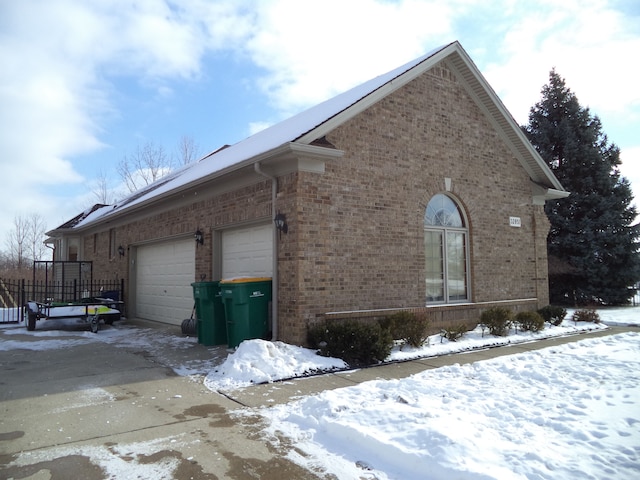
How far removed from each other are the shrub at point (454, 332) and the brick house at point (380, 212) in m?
0.69

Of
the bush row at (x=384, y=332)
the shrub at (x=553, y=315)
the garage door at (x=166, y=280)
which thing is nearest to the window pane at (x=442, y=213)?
the bush row at (x=384, y=332)

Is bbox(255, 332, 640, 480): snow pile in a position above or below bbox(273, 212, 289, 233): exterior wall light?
below

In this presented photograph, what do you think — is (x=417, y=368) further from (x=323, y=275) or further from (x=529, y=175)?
(x=529, y=175)

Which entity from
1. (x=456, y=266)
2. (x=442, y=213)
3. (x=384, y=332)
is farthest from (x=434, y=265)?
(x=384, y=332)

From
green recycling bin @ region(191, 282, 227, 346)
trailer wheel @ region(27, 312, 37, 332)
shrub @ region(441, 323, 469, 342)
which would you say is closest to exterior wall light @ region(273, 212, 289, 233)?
green recycling bin @ region(191, 282, 227, 346)

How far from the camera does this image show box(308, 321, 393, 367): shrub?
7.68 meters

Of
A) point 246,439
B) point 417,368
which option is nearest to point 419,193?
point 417,368

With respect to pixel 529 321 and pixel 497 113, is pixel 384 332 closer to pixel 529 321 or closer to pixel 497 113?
pixel 529 321

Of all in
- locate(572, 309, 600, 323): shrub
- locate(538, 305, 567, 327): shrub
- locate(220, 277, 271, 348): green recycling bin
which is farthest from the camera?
locate(572, 309, 600, 323): shrub

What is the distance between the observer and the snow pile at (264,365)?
261 inches

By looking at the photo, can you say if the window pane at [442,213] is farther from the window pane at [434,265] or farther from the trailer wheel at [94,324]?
the trailer wheel at [94,324]

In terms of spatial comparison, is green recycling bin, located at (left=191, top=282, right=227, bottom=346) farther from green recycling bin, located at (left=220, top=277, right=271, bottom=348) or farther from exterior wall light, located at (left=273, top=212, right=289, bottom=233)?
exterior wall light, located at (left=273, top=212, right=289, bottom=233)

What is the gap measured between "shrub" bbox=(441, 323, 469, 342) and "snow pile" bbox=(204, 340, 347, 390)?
2.90 meters

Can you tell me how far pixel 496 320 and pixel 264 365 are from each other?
5552mm
